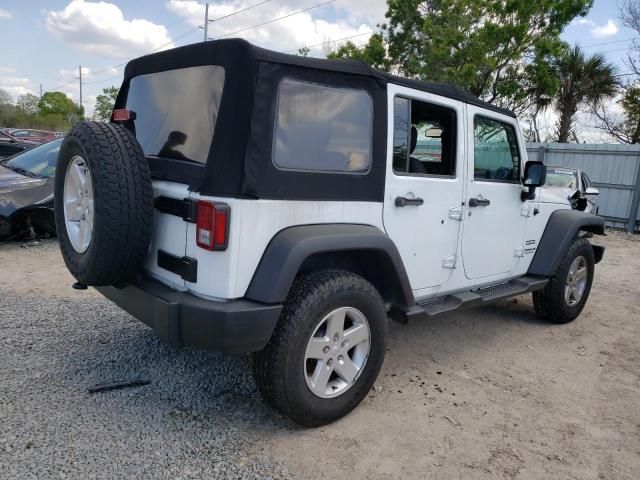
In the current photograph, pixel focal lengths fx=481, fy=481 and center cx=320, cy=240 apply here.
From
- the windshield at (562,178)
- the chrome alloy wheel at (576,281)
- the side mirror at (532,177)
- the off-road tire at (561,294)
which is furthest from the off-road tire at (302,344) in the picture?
the windshield at (562,178)

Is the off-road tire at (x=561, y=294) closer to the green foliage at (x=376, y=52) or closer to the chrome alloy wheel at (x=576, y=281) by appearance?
the chrome alloy wheel at (x=576, y=281)

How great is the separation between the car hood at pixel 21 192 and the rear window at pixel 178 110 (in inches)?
149

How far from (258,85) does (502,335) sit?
3.32 metres

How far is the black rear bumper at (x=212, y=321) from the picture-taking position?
225 cm

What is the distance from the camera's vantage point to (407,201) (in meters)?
2.99

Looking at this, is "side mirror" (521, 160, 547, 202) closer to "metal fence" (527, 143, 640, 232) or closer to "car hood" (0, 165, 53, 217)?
"car hood" (0, 165, 53, 217)

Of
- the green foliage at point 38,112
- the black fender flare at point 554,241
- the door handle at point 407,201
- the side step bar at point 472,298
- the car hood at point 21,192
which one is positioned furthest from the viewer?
the green foliage at point 38,112

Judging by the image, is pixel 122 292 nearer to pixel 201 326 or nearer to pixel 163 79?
pixel 201 326

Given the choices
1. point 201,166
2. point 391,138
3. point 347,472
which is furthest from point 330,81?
point 347,472

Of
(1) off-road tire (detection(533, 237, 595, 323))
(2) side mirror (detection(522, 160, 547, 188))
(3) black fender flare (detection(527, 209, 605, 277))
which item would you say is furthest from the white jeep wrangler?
(1) off-road tire (detection(533, 237, 595, 323))

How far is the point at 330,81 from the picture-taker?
2617mm

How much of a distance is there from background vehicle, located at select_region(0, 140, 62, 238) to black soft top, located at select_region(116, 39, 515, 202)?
4.17 m

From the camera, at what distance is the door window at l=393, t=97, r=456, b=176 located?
3.00m

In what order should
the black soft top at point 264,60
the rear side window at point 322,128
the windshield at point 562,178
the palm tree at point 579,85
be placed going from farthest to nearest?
the palm tree at point 579,85
the windshield at point 562,178
the rear side window at point 322,128
the black soft top at point 264,60
